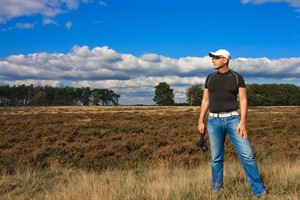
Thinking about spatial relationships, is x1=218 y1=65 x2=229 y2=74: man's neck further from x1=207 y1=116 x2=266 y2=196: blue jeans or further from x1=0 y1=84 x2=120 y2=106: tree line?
x1=0 y1=84 x2=120 y2=106: tree line

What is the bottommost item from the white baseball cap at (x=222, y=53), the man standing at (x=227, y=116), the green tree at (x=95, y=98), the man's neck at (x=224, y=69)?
the green tree at (x=95, y=98)

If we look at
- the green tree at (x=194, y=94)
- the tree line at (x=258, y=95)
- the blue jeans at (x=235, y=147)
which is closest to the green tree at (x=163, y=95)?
the tree line at (x=258, y=95)

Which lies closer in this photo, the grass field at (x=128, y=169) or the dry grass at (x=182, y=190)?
the dry grass at (x=182, y=190)

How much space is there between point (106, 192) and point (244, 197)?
1701 mm

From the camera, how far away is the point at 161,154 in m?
10.5

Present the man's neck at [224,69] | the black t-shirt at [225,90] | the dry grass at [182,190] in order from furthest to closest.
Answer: the man's neck at [224,69] → the black t-shirt at [225,90] → the dry grass at [182,190]

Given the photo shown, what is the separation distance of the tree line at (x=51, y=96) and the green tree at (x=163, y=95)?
1541 inches

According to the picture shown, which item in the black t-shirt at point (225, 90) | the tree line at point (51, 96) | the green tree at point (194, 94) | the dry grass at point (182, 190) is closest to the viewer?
the dry grass at point (182, 190)

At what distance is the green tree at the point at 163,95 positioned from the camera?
330 ft

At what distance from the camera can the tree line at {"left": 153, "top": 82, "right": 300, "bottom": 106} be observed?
99.5m

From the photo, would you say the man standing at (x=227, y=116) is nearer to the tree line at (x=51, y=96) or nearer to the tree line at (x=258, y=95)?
the tree line at (x=258, y=95)

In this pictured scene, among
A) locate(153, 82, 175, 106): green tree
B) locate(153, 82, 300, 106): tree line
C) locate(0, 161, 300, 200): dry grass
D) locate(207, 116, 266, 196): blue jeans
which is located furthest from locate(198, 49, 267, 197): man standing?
locate(153, 82, 175, 106): green tree

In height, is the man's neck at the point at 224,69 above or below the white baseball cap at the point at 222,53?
below

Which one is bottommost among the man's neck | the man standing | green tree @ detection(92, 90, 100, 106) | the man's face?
green tree @ detection(92, 90, 100, 106)
